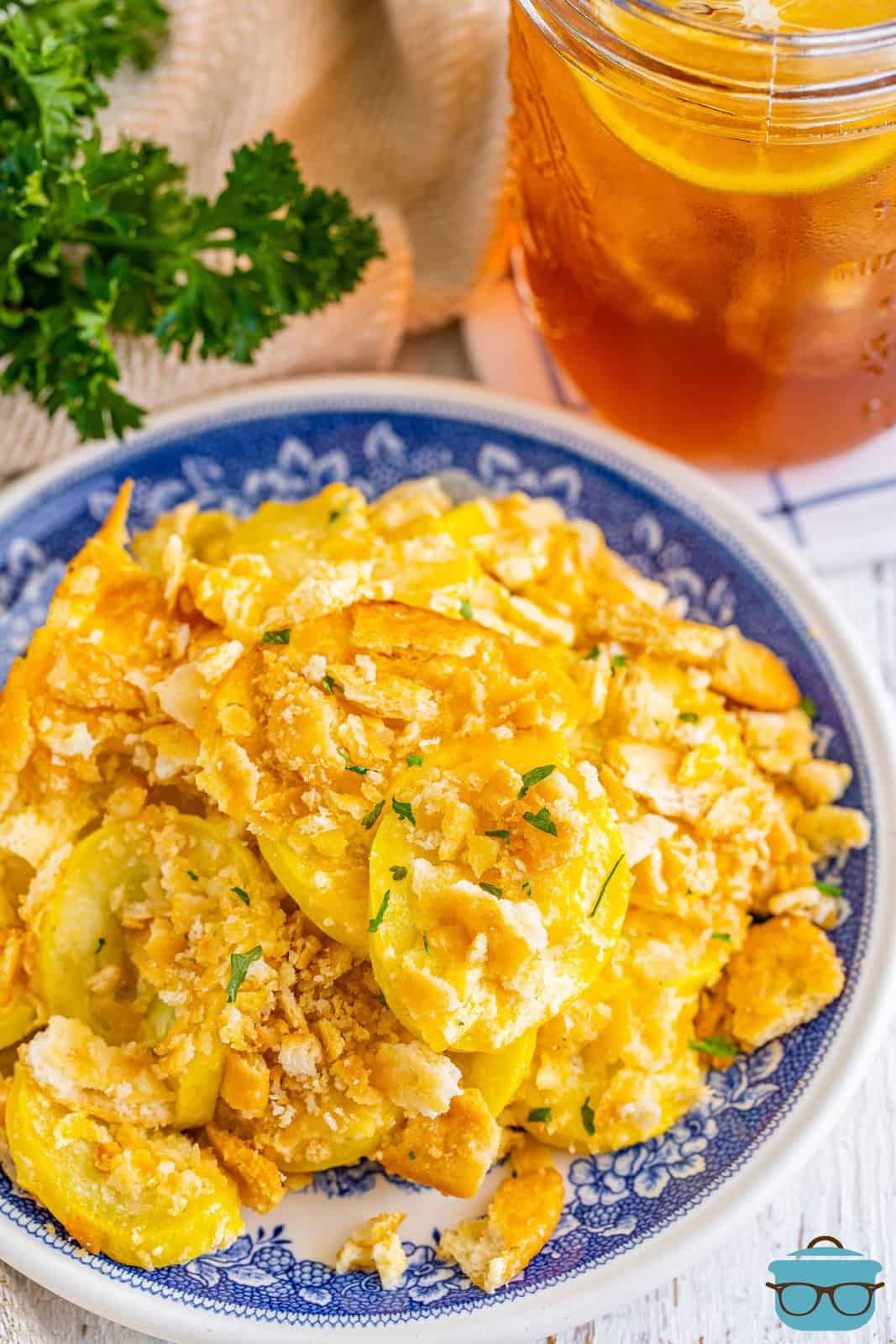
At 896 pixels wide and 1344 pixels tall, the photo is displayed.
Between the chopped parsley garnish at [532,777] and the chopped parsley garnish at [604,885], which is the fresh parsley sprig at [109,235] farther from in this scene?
the chopped parsley garnish at [604,885]

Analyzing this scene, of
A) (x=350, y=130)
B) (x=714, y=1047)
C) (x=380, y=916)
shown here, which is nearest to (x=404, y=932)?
(x=380, y=916)

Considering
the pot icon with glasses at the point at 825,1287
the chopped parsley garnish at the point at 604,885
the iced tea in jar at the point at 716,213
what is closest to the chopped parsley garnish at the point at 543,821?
the chopped parsley garnish at the point at 604,885

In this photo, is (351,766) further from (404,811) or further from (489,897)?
(489,897)

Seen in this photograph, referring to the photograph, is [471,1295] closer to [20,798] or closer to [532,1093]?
[532,1093]

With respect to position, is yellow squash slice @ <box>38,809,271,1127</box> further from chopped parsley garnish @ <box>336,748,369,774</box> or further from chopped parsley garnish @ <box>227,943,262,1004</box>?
chopped parsley garnish @ <box>336,748,369,774</box>

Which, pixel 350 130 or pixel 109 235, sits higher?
pixel 350 130

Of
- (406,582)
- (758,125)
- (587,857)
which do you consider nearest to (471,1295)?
(587,857)
